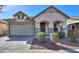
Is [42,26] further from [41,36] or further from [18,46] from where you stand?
[18,46]

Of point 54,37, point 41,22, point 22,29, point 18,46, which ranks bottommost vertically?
point 18,46

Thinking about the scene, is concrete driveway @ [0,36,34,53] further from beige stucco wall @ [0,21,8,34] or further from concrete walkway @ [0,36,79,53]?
beige stucco wall @ [0,21,8,34]

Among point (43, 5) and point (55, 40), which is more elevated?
point (43, 5)

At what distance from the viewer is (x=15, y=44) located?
5.78 meters

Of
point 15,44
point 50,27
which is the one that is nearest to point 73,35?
point 50,27

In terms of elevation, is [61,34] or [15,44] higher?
Answer: [61,34]

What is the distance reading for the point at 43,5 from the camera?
5793mm

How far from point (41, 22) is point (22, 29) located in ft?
1.28

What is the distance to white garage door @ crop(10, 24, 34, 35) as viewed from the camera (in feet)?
19.1

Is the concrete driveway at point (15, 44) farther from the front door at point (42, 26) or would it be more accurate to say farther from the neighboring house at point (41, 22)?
the front door at point (42, 26)

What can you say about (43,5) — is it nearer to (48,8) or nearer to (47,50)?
(48,8)
